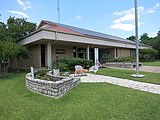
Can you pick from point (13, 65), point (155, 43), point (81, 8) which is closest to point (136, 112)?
point (81, 8)

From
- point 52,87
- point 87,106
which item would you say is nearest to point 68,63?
point 52,87

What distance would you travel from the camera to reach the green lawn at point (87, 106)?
4562mm

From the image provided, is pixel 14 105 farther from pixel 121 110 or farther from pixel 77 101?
pixel 121 110

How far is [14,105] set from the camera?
5844 millimetres

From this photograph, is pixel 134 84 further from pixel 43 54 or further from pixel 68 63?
pixel 43 54

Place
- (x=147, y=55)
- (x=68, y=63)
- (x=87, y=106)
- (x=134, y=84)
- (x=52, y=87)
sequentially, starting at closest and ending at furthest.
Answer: (x=87, y=106) → (x=52, y=87) → (x=134, y=84) → (x=68, y=63) → (x=147, y=55)

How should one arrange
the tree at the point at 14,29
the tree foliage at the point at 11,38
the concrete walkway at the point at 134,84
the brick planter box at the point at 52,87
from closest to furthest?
1. the brick planter box at the point at 52,87
2. the concrete walkway at the point at 134,84
3. the tree foliage at the point at 11,38
4. the tree at the point at 14,29

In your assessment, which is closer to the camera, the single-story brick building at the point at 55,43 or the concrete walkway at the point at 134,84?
the concrete walkway at the point at 134,84

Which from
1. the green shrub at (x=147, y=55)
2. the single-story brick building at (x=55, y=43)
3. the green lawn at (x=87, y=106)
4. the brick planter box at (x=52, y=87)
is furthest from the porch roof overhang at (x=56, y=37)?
the green shrub at (x=147, y=55)

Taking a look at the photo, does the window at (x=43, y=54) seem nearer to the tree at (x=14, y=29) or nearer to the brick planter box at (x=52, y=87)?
the tree at (x=14, y=29)

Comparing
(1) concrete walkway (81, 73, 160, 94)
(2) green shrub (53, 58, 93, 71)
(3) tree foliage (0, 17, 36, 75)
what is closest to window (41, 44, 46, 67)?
(3) tree foliage (0, 17, 36, 75)

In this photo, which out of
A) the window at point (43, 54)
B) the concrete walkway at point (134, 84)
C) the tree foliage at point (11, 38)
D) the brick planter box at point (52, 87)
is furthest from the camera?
the window at point (43, 54)

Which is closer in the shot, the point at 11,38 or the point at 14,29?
the point at 11,38

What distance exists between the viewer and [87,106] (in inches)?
207
